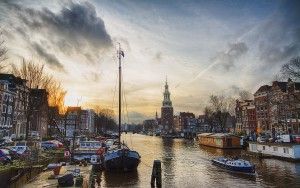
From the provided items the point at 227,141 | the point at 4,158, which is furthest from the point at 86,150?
the point at 227,141

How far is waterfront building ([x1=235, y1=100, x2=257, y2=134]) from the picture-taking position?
408ft

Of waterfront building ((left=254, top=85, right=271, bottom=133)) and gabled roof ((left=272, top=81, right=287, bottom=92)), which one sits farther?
waterfront building ((left=254, top=85, right=271, bottom=133))

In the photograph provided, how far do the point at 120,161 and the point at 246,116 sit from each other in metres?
92.7

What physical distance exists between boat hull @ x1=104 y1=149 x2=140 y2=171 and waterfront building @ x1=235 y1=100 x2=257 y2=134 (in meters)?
85.1

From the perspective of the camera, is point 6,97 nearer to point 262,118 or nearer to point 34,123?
point 34,123

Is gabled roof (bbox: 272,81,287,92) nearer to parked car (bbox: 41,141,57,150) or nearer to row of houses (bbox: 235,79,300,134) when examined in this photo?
row of houses (bbox: 235,79,300,134)

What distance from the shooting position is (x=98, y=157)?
52.2 meters

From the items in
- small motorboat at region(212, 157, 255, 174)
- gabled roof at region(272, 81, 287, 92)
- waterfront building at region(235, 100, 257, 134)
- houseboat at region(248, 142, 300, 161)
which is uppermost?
gabled roof at region(272, 81, 287, 92)

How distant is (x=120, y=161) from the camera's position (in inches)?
1853

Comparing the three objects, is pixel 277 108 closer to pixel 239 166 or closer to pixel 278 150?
pixel 278 150

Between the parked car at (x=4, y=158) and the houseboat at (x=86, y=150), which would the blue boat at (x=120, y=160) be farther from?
the parked car at (x=4, y=158)

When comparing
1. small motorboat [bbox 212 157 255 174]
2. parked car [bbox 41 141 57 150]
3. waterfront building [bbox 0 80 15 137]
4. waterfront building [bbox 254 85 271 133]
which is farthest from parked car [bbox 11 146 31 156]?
waterfront building [bbox 254 85 271 133]

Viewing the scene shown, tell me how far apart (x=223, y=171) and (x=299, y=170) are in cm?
1100

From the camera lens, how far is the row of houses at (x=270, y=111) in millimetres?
91312
